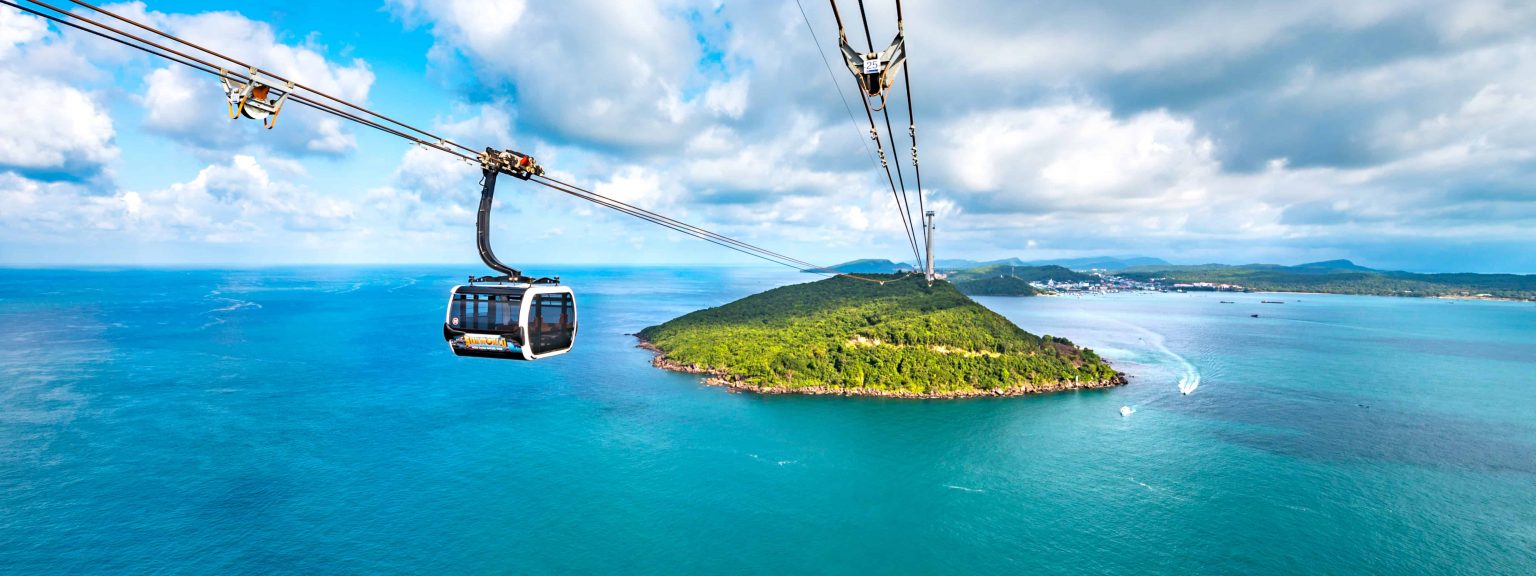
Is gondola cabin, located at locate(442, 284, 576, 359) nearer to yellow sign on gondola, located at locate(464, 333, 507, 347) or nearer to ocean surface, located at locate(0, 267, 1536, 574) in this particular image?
yellow sign on gondola, located at locate(464, 333, 507, 347)

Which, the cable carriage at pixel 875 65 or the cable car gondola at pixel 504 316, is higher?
the cable carriage at pixel 875 65

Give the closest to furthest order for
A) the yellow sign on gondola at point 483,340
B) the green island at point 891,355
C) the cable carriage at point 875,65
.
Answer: the cable carriage at point 875,65 < the yellow sign on gondola at point 483,340 < the green island at point 891,355

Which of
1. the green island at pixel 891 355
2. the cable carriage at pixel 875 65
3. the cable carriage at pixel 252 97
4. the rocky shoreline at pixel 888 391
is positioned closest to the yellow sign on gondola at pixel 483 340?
the cable carriage at pixel 252 97

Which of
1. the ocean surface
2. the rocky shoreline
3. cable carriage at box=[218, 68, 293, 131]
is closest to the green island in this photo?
the rocky shoreline

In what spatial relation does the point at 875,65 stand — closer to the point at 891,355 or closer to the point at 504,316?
the point at 504,316

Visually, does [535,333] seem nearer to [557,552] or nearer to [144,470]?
[557,552]

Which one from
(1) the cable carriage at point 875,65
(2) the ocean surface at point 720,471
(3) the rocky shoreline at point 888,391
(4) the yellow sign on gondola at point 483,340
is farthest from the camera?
(3) the rocky shoreline at point 888,391

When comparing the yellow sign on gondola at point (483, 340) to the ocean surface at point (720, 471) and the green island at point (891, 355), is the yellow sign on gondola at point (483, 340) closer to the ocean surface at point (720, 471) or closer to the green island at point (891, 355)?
the ocean surface at point (720, 471)
